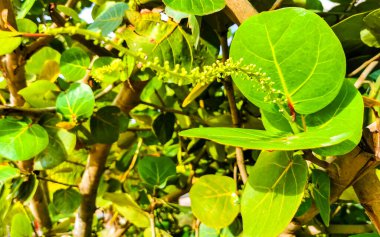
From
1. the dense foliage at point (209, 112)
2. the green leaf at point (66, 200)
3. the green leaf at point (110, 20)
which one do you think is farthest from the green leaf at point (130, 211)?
the green leaf at point (110, 20)

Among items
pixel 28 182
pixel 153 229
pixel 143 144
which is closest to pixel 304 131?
pixel 153 229

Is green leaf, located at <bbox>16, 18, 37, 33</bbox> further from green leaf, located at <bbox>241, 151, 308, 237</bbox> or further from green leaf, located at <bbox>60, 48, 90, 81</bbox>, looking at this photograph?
green leaf, located at <bbox>241, 151, 308, 237</bbox>

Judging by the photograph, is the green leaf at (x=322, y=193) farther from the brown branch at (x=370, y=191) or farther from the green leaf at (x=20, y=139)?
the green leaf at (x=20, y=139)

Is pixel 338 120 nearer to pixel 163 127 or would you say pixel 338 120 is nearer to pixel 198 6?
pixel 198 6

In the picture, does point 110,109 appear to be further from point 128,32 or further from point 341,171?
point 341,171

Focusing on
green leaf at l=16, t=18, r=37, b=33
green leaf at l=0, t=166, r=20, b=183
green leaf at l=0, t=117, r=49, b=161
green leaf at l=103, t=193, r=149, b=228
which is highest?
green leaf at l=16, t=18, r=37, b=33

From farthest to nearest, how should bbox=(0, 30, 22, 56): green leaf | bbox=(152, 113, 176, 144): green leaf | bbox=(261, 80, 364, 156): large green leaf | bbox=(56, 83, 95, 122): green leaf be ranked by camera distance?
bbox=(152, 113, 176, 144): green leaf, bbox=(56, 83, 95, 122): green leaf, bbox=(0, 30, 22, 56): green leaf, bbox=(261, 80, 364, 156): large green leaf

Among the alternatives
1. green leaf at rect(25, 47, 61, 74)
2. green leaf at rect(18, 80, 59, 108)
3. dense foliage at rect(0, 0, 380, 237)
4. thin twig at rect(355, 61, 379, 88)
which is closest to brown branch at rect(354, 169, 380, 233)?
dense foliage at rect(0, 0, 380, 237)
